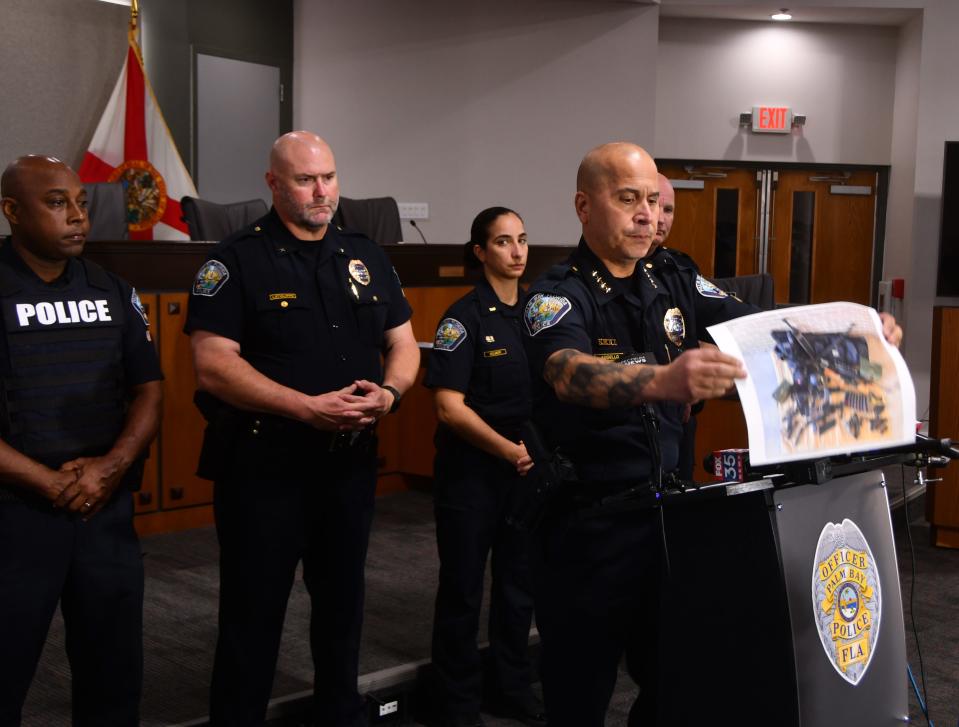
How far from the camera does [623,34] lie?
27.6 ft

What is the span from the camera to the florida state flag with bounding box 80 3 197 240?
21.5 ft

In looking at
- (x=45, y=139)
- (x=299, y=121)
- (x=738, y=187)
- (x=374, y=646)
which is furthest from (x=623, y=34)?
(x=374, y=646)

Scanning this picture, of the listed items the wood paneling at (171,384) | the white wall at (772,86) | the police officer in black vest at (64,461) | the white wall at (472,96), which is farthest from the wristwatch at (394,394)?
the white wall at (772,86)

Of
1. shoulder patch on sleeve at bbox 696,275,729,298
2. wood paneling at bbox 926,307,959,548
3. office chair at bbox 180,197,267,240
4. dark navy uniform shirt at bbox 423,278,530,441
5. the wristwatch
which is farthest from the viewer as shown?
office chair at bbox 180,197,267,240

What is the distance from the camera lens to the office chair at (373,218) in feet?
20.6

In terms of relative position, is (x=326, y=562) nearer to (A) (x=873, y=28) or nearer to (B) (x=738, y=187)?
(B) (x=738, y=187)

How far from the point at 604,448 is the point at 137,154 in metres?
5.51

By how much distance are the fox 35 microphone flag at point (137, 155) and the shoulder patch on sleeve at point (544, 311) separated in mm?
5112

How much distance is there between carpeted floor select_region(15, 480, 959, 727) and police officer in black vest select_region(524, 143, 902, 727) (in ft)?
3.10

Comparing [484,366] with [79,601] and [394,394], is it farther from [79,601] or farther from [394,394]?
[79,601]

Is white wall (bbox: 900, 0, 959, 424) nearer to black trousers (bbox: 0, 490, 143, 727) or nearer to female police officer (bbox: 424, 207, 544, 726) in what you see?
female police officer (bbox: 424, 207, 544, 726)

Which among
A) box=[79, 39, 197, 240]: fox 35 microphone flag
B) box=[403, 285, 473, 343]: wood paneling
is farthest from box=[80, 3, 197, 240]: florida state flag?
box=[403, 285, 473, 343]: wood paneling

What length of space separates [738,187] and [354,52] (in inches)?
134

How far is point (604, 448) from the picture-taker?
1872 mm
